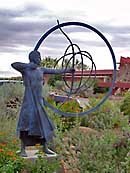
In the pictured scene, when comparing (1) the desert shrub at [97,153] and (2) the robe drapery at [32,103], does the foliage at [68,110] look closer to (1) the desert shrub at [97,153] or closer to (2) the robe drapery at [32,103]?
(1) the desert shrub at [97,153]

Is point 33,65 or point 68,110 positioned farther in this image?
point 68,110

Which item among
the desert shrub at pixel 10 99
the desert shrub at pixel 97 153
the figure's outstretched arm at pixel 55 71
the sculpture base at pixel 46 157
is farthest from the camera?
the desert shrub at pixel 10 99

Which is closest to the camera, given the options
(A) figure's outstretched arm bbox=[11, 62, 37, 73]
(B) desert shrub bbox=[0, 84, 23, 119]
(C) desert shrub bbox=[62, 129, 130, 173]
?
(C) desert shrub bbox=[62, 129, 130, 173]

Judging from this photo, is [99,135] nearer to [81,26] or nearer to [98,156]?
[98,156]

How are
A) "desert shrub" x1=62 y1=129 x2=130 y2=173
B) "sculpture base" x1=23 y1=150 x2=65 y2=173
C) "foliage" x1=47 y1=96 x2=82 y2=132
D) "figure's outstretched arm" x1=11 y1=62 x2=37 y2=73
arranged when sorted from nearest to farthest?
"desert shrub" x1=62 y1=129 x2=130 y2=173
"figure's outstretched arm" x1=11 y1=62 x2=37 y2=73
"sculpture base" x1=23 y1=150 x2=65 y2=173
"foliage" x1=47 y1=96 x2=82 y2=132

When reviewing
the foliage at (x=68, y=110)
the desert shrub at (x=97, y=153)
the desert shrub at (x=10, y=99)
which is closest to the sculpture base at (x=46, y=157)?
the desert shrub at (x=97, y=153)

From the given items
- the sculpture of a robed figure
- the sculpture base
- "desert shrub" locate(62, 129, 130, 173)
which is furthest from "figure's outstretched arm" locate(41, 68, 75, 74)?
the sculpture base

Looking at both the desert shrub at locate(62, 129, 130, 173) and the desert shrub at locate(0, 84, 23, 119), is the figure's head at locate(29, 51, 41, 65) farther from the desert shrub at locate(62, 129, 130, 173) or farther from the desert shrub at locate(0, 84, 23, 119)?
the desert shrub at locate(0, 84, 23, 119)

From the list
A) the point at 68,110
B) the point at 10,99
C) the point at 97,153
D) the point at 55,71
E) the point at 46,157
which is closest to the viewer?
the point at 97,153

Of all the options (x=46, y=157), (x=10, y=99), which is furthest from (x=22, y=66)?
(x=10, y=99)

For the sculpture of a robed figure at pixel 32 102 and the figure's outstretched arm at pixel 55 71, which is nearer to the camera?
the sculpture of a robed figure at pixel 32 102

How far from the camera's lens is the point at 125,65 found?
855 inches

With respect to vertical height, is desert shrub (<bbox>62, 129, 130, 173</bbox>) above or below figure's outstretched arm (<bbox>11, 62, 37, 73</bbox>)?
below

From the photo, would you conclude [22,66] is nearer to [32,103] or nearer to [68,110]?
[32,103]
